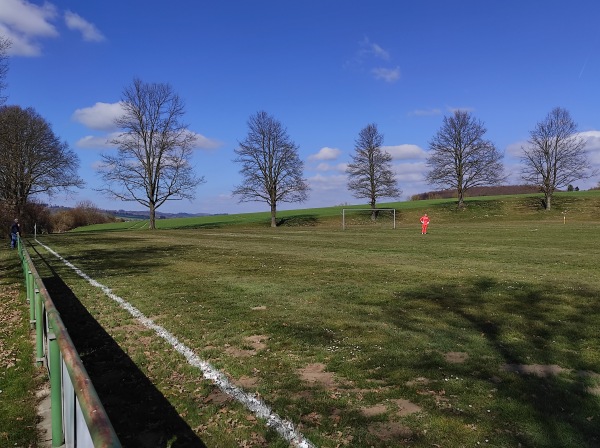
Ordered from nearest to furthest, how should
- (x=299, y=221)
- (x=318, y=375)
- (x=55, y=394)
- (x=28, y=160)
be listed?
1. (x=55, y=394)
2. (x=318, y=375)
3. (x=28, y=160)
4. (x=299, y=221)

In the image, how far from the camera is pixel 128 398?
4504mm

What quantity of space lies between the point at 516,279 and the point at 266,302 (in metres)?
6.84

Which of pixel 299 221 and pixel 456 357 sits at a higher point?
pixel 299 221

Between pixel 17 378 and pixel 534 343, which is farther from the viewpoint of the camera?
pixel 534 343

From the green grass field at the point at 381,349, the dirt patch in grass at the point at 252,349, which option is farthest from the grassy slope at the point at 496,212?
the dirt patch in grass at the point at 252,349

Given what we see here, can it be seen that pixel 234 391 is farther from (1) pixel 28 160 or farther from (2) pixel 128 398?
(1) pixel 28 160

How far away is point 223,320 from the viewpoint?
7.46m

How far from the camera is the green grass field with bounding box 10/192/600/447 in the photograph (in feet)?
12.4

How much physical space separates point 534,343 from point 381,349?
2157 mm

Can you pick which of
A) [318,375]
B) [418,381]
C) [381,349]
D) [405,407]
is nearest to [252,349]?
[318,375]

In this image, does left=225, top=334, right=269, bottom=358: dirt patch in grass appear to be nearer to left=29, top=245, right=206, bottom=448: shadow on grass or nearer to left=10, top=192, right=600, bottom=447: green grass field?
left=10, top=192, right=600, bottom=447: green grass field

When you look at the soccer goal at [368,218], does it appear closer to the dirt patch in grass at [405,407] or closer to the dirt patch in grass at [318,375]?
the dirt patch in grass at [318,375]

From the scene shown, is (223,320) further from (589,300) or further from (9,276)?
(9,276)

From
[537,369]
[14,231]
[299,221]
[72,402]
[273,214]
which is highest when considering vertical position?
[273,214]
